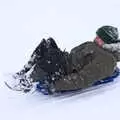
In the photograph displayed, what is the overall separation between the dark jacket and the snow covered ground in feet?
0.35

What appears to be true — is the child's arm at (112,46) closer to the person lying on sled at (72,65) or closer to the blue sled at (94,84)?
the person lying on sled at (72,65)

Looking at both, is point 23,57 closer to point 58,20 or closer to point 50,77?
point 50,77

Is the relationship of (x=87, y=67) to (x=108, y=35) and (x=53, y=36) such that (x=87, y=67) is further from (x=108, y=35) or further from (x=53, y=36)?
(x=53, y=36)

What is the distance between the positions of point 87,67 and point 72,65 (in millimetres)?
107

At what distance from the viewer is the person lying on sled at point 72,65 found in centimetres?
239

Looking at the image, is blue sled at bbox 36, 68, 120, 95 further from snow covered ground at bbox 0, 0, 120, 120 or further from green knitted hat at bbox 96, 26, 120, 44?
green knitted hat at bbox 96, 26, 120, 44

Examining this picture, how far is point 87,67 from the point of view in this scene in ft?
7.98

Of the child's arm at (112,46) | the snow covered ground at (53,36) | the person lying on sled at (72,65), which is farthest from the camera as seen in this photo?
the child's arm at (112,46)

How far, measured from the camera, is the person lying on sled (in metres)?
2.39

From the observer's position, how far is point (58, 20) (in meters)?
4.23

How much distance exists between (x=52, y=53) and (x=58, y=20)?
183 centimetres

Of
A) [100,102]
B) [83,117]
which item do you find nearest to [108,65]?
[100,102]

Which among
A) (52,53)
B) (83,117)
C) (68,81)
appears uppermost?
(52,53)

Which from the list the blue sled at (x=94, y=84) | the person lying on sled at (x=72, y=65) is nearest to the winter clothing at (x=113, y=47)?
the person lying on sled at (x=72, y=65)
